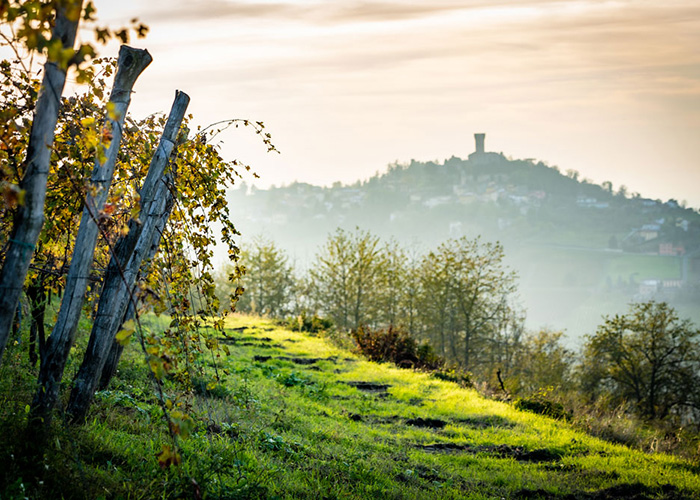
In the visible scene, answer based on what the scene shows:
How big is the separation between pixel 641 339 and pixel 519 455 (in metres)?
30.8

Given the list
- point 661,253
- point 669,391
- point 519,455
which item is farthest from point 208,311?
point 661,253

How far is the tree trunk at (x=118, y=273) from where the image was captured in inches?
184

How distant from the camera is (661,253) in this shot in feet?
650

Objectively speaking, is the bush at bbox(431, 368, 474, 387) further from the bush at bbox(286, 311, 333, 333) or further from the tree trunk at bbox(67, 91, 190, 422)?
the tree trunk at bbox(67, 91, 190, 422)

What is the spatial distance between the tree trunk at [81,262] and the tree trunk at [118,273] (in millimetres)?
599

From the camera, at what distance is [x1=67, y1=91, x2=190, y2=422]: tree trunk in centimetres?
468

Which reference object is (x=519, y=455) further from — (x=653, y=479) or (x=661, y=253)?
(x=661, y=253)

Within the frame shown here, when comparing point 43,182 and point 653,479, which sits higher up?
point 43,182

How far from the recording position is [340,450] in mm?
6539

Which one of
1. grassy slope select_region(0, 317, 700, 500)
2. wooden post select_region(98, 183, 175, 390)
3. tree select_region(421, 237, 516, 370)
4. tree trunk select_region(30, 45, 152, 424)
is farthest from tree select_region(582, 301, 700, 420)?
tree trunk select_region(30, 45, 152, 424)

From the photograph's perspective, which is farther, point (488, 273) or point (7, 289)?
point (488, 273)

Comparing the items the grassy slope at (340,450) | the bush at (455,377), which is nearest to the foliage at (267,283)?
the bush at (455,377)

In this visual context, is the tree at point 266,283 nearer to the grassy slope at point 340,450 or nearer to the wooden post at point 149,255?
the grassy slope at point 340,450

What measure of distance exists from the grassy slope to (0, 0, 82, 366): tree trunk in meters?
1.25
